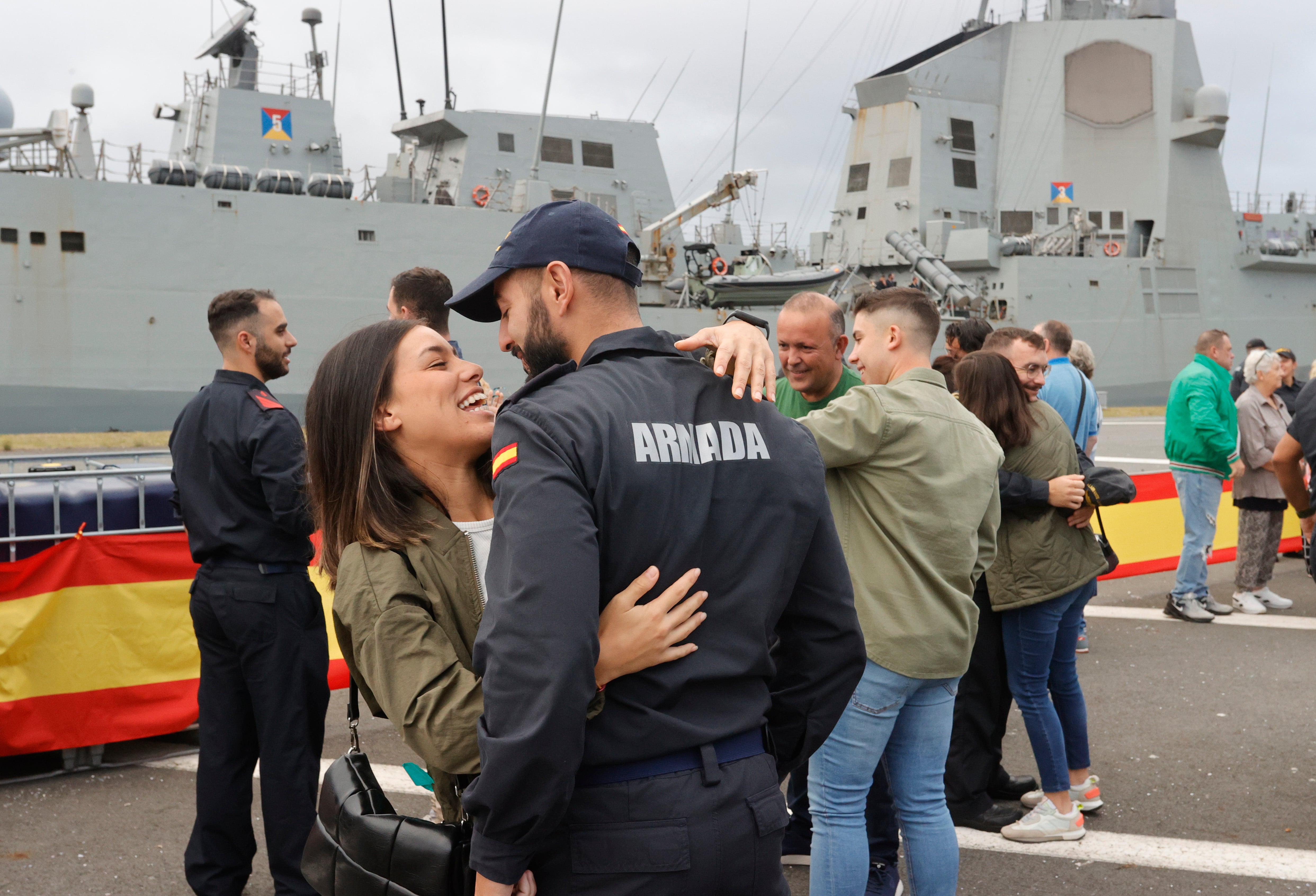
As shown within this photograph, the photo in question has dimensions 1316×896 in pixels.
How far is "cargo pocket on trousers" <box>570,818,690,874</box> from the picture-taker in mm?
1560

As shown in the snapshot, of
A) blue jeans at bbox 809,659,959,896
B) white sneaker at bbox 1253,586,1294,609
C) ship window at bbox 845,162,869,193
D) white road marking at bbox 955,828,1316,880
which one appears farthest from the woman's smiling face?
ship window at bbox 845,162,869,193

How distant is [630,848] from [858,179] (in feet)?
107

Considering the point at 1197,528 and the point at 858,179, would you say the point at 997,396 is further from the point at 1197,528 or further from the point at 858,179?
the point at 858,179

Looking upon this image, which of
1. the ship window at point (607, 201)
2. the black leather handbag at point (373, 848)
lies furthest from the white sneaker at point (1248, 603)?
the ship window at point (607, 201)

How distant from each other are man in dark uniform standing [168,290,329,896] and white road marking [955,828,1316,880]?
96.2 inches

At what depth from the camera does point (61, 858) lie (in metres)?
3.88

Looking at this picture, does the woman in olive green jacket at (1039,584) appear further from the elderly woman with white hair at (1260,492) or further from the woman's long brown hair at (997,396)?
the elderly woman with white hair at (1260,492)

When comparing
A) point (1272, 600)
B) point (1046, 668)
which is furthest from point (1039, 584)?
point (1272, 600)

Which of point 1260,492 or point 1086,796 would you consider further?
point 1260,492

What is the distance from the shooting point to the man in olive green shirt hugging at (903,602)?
113 inches

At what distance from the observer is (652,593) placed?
1.64 metres

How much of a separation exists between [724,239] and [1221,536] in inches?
934

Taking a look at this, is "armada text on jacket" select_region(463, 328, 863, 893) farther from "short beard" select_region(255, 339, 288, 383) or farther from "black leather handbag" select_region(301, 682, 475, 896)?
"short beard" select_region(255, 339, 288, 383)

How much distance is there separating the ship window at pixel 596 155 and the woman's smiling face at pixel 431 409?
26766 mm
